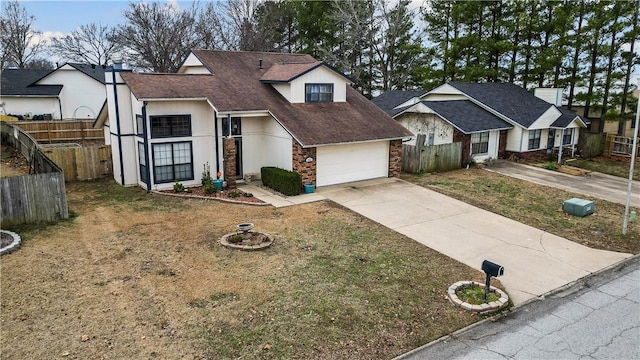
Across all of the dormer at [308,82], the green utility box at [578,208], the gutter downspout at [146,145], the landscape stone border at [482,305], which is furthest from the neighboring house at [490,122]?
the landscape stone border at [482,305]

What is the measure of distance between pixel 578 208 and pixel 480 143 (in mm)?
10043

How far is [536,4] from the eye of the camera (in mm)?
33625

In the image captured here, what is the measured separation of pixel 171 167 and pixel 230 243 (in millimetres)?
7229

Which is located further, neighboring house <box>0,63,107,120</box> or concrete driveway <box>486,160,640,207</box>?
neighboring house <box>0,63,107,120</box>

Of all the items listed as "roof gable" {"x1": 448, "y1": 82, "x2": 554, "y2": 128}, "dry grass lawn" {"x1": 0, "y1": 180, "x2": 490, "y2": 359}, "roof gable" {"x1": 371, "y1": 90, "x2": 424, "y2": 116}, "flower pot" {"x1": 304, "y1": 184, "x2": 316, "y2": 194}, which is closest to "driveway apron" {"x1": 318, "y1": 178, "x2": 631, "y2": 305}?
"flower pot" {"x1": 304, "y1": 184, "x2": 316, "y2": 194}

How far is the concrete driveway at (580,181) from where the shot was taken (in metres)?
20.2

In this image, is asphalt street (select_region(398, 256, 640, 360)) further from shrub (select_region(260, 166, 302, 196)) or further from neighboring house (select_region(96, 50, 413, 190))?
neighboring house (select_region(96, 50, 413, 190))

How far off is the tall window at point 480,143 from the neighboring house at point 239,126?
21.1ft

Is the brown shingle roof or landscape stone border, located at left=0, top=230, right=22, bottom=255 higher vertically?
the brown shingle roof

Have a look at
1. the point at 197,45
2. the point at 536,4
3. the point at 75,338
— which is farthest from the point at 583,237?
the point at 197,45

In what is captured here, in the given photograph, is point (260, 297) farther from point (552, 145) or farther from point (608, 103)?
point (608, 103)

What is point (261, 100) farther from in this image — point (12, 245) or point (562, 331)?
point (562, 331)

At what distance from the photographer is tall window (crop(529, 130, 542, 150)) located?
27.3 metres

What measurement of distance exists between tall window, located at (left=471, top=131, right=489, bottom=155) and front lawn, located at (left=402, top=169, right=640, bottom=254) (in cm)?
210
